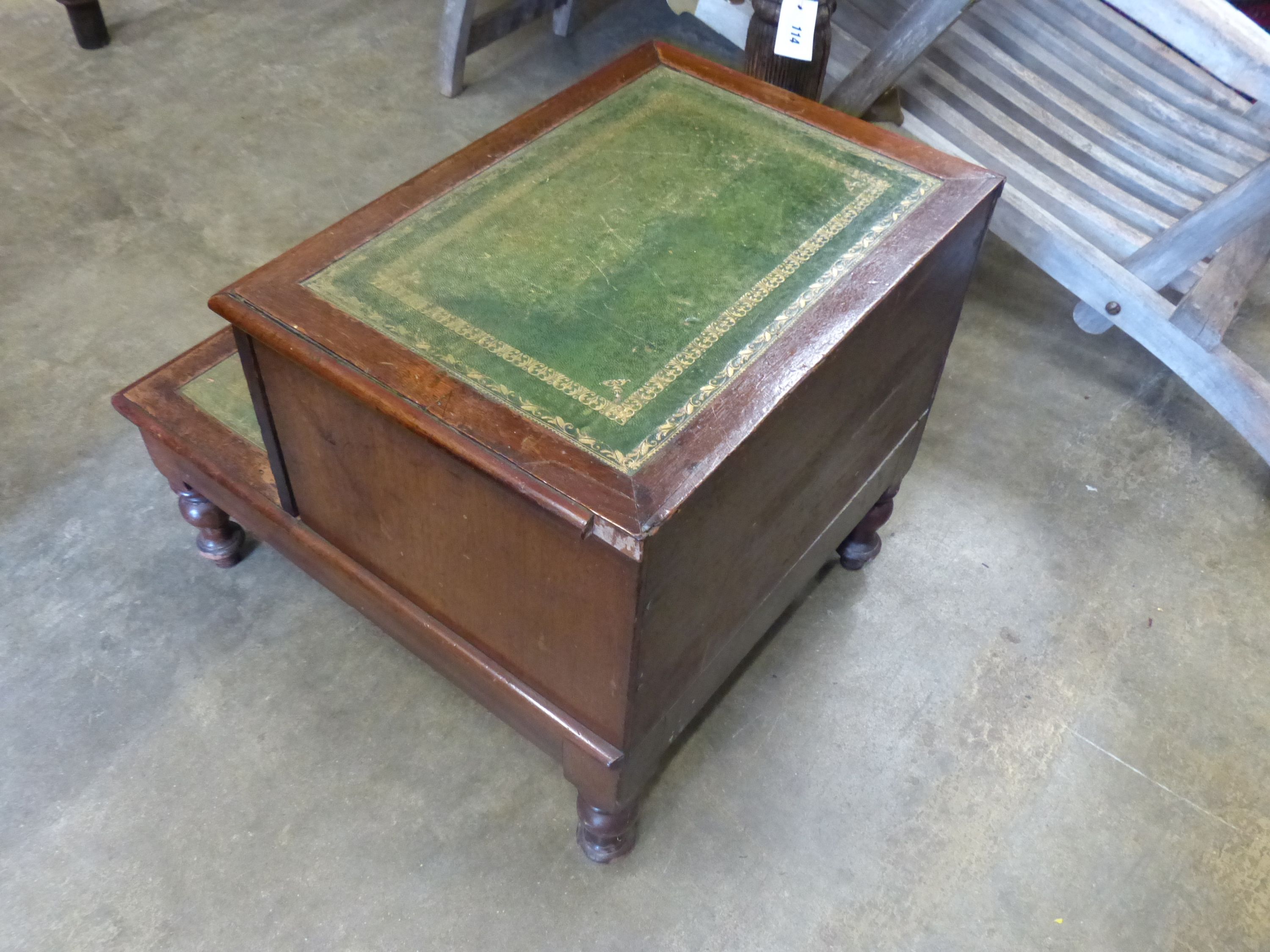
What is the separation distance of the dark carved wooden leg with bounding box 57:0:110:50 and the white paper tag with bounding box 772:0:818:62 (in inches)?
77.4

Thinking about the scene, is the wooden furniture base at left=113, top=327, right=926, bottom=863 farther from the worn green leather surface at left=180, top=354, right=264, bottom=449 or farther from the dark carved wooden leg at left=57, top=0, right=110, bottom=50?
the dark carved wooden leg at left=57, top=0, right=110, bottom=50

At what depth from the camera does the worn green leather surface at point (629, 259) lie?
1.01m

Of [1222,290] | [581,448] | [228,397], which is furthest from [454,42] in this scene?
[581,448]

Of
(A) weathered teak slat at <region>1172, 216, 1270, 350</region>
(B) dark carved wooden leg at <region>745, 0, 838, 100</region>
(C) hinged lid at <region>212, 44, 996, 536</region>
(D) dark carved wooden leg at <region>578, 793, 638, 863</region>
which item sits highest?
(C) hinged lid at <region>212, 44, 996, 536</region>

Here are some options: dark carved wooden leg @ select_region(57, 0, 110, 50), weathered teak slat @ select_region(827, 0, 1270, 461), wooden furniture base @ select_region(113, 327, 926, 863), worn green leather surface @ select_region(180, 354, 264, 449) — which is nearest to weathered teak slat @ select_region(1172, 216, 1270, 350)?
weathered teak slat @ select_region(827, 0, 1270, 461)

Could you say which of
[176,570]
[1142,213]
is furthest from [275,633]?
[1142,213]

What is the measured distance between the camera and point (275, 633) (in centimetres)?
158

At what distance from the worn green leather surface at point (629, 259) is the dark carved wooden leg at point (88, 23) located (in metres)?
2.01

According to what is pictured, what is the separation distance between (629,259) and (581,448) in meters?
0.31

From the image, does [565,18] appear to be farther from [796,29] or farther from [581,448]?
[581,448]

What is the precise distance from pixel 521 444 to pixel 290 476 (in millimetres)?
475

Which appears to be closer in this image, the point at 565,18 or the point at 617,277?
the point at 617,277

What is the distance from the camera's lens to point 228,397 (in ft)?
4.89

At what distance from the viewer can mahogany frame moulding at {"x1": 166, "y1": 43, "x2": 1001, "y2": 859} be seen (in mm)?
931
